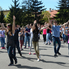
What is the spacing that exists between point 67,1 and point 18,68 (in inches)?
1571

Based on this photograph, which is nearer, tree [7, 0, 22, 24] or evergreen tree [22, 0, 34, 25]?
tree [7, 0, 22, 24]

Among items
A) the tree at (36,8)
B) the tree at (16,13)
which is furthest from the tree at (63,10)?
the tree at (16,13)

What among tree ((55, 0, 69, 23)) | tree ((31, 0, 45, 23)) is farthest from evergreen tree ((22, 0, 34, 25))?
tree ((55, 0, 69, 23))

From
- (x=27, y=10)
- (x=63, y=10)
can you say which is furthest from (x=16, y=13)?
(x=63, y=10)

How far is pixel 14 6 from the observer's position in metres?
42.2

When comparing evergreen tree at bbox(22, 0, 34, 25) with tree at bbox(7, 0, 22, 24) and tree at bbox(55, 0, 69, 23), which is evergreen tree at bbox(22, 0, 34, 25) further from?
tree at bbox(55, 0, 69, 23)

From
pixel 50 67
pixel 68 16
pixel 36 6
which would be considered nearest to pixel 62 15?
pixel 68 16

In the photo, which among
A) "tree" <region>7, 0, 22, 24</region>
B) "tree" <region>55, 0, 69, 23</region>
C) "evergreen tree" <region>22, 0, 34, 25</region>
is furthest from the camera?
"evergreen tree" <region>22, 0, 34, 25</region>

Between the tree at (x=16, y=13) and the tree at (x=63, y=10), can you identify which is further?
the tree at (x=63, y=10)

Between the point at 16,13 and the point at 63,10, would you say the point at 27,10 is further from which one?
the point at 63,10

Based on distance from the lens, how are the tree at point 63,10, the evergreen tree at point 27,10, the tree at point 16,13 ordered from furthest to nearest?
1. the evergreen tree at point 27,10
2. the tree at point 63,10
3. the tree at point 16,13

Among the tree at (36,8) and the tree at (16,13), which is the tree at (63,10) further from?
the tree at (16,13)

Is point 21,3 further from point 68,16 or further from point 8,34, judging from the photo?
point 8,34

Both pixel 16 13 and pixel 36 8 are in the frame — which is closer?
pixel 16 13
